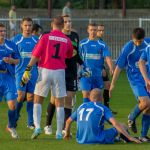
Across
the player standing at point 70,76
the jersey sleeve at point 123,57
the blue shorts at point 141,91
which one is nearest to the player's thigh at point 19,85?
the player standing at point 70,76

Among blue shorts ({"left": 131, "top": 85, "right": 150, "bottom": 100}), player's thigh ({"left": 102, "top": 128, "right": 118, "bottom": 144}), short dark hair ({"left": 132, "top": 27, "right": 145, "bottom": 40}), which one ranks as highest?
short dark hair ({"left": 132, "top": 27, "right": 145, "bottom": 40})

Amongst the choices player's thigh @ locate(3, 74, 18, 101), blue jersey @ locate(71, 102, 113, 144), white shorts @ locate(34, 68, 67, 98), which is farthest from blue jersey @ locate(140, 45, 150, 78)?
player's thigh @ locate(3, 74, 18, 101)

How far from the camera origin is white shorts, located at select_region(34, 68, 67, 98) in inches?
551

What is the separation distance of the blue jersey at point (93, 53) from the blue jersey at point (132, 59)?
2.84 m

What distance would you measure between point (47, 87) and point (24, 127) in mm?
2358

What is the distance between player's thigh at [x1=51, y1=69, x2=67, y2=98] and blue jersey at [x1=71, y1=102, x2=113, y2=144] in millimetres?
996

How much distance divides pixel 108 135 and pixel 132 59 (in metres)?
2.21

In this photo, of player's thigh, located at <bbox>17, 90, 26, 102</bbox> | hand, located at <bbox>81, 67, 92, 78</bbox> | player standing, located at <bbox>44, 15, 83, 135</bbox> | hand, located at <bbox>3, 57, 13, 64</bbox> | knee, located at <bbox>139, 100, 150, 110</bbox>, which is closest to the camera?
hand, located at <bbox>3, 57, 13, 64</bbox>

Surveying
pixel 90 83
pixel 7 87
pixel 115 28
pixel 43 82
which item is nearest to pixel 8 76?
A: pixel 7 87

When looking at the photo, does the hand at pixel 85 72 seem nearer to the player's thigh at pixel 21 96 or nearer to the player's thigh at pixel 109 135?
the player's thigh at pixel 21 96

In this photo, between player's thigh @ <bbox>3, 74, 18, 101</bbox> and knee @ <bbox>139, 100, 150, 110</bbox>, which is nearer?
player's thigh @ <bbox>3, 74, 18, 101</bbox>

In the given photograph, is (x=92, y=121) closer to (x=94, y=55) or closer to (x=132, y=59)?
(x=132, y=59)

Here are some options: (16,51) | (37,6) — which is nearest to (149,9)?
(37,6)

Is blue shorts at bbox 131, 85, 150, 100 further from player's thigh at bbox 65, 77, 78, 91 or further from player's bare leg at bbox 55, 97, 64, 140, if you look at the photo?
player's bare leg at bbox 55, 97, 64, 140
